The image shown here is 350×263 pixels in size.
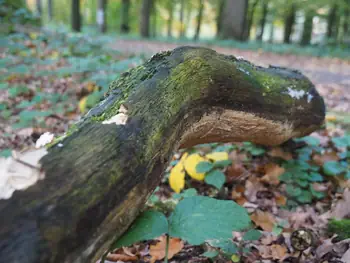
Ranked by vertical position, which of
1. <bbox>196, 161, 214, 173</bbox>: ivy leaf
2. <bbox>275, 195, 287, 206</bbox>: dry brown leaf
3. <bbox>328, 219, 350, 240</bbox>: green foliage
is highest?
<bbox>196, 161, 214, 173</bbox>: ivy leaf

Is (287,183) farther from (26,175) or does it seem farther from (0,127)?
(0,127)

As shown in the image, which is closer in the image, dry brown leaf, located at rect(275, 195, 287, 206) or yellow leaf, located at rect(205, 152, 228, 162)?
dry brown leaf, located at rect(275, 195, 287, 206)

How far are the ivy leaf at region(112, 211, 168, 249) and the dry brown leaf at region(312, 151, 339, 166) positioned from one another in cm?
217

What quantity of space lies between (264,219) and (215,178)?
0.44 metres

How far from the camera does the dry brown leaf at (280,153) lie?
3033 mm

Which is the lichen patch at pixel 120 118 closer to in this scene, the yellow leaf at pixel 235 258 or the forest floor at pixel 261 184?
the forest floor at pixel 261 184

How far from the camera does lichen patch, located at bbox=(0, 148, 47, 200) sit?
1.03m

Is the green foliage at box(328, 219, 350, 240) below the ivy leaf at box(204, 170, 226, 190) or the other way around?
below

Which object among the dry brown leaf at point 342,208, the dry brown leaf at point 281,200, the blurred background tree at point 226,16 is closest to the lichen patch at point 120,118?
the dry brown leaf at point 342,208

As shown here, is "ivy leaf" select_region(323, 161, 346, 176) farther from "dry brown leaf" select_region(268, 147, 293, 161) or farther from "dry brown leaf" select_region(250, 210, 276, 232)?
"dry brown leaf" select_region(250, 210, 276, 232)

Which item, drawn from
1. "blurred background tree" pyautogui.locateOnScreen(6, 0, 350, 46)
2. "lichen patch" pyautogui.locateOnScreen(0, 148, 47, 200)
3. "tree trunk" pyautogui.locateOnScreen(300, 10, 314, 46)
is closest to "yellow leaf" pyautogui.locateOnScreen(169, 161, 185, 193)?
"lichen patch" pyautogui.locateOnScreen(0, 148, 47, 200)

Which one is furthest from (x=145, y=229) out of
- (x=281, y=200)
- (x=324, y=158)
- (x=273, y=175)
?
(x=324, y=158)

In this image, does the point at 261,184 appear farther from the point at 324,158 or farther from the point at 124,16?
the point at 124,16

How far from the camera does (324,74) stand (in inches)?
340
